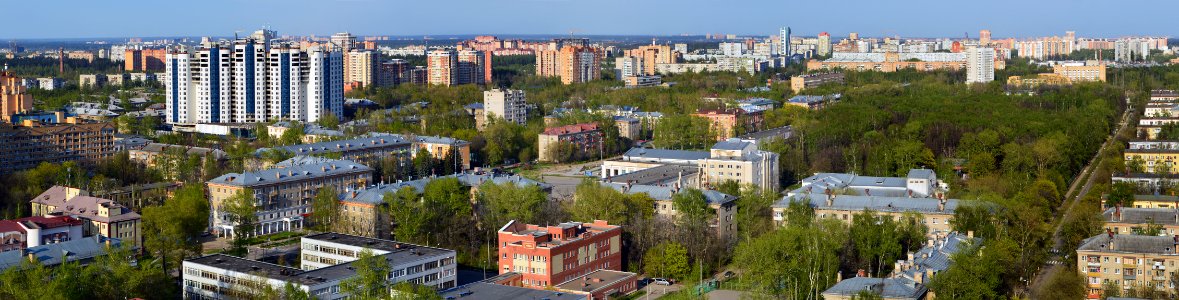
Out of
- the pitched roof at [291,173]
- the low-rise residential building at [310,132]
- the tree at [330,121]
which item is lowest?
the pitched roof at [291,173]

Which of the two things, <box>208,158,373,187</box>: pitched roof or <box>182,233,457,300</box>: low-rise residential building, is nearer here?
<box>182,233,457,300</box>: low-rise residential building

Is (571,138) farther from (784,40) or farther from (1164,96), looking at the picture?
(784,40)

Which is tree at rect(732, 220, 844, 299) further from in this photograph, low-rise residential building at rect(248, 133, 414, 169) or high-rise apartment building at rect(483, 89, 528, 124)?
high-rise apartment building at rect(483, 89, 528, 124)

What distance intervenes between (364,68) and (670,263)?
29.8m

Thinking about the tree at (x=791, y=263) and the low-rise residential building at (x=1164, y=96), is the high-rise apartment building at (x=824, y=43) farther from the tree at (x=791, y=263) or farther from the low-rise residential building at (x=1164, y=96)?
the tree at (x=791, y=263)

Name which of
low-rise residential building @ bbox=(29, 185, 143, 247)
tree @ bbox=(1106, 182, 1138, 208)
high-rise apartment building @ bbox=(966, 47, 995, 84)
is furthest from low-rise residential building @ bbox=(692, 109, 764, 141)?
low-rise residential building @ bbox=(29, 185, 143, 247)

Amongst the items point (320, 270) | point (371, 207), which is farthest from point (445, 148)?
point (320, 270)

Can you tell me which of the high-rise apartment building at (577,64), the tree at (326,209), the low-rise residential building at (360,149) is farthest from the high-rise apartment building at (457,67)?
the tree at (326,209)

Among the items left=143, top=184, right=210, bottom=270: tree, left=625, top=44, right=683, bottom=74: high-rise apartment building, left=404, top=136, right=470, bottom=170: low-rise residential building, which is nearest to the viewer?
left=143, top=184, right=210, bottom=270: tree

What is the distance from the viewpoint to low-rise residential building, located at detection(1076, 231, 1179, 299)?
1262 centimetres

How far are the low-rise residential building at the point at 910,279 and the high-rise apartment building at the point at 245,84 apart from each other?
1938 cm

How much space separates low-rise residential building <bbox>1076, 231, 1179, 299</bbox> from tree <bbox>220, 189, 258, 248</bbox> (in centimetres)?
922

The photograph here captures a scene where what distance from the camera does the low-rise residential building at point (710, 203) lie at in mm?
15688

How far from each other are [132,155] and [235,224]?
7.60 metres
